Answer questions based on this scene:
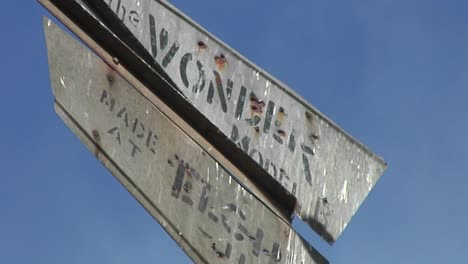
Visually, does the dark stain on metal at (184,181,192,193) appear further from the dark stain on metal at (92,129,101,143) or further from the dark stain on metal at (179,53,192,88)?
the dark stain on metal at (179,53,192,88)

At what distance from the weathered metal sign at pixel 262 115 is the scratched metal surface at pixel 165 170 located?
400 millimetres

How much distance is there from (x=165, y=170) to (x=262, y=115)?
0.79m

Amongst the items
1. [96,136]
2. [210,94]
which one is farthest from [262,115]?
[96,136]

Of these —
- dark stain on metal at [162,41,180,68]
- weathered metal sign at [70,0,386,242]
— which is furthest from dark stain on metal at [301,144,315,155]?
dark stain on metal at [162,41,180,68]

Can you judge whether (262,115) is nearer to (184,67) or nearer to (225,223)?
(184,67)

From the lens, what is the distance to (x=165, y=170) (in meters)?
4.23

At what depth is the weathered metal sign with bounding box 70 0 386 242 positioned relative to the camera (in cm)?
467

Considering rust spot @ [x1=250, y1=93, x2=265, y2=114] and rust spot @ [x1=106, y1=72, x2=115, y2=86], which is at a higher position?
rust spot @ [x1=250, y1=93, x2=265, y2=114]

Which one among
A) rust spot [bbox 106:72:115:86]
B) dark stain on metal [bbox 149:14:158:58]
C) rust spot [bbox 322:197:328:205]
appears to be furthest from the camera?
dark stain on metal [bbox 149:14:158:58]

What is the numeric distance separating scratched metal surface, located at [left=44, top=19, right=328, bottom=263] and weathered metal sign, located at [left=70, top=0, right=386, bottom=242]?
400 millimetres

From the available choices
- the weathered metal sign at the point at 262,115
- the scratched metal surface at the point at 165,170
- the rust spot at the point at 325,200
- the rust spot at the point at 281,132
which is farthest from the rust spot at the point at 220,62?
the rust spot at the point at 325,200

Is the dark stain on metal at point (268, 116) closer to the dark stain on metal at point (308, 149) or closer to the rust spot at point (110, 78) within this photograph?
the dark stain on metal at point (308, 149)

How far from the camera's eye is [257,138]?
484 centimetres

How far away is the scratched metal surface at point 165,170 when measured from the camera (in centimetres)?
417
